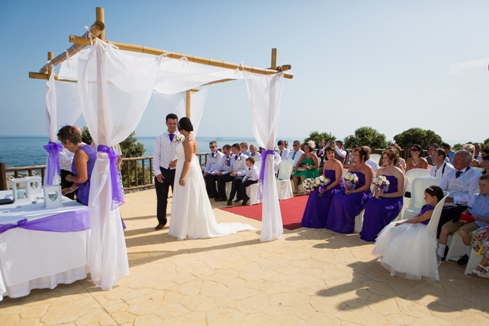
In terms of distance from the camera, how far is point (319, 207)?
5.36m

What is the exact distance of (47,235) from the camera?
290 centimetres

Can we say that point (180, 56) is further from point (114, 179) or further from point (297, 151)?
point (297, 151)

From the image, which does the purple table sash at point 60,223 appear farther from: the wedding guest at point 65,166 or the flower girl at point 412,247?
the flower girl at point 412,247

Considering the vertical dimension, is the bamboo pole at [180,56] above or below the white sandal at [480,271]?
above

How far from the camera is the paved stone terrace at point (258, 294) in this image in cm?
258

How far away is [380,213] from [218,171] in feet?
14.1

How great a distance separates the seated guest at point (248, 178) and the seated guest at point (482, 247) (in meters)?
4.41

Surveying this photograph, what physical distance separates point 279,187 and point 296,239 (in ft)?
10.2

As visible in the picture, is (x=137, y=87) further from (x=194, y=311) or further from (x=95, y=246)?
(x=194, y=311)

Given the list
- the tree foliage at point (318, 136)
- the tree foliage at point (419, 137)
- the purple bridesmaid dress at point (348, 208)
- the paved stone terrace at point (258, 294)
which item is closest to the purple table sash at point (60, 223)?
the paved stone terrace at point (258, 294)

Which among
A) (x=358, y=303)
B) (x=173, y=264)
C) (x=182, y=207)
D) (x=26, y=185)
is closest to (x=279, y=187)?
(x=182, y=207)

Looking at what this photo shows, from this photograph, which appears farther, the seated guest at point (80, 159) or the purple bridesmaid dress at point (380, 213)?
the purple bridesmaid dress at point (380, 213)

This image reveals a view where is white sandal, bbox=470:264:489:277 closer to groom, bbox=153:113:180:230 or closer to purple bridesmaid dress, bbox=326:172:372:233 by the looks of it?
purple bridesmaid dress, bbox=326:172:372:233

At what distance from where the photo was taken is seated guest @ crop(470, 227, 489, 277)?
3.26 m
